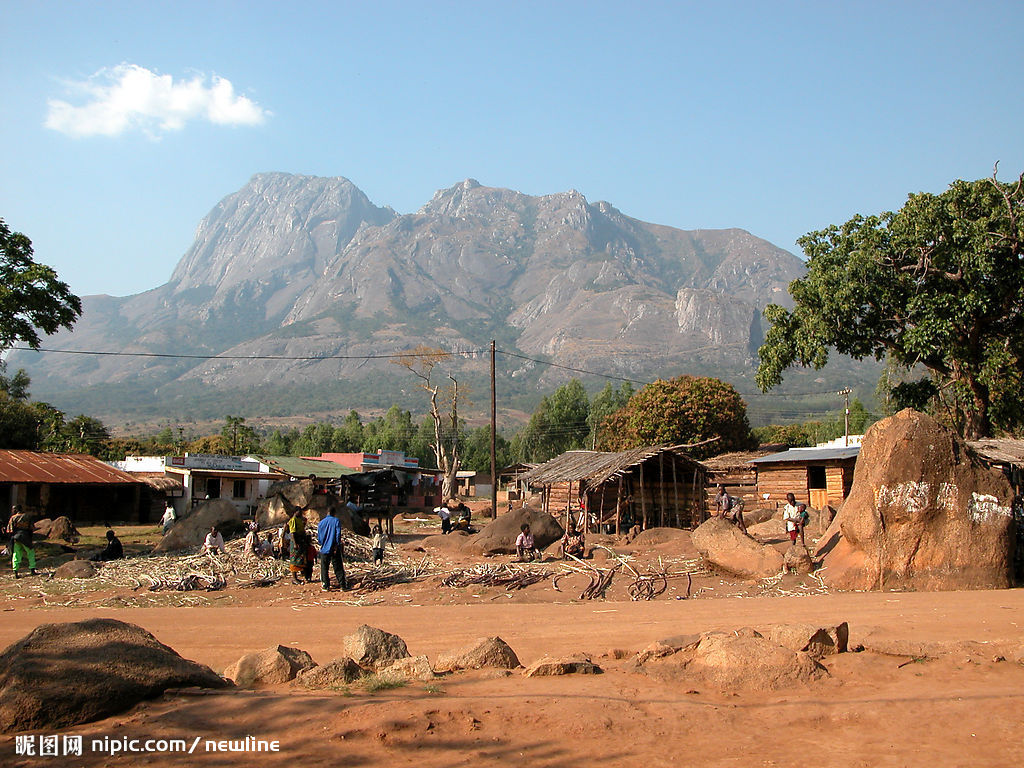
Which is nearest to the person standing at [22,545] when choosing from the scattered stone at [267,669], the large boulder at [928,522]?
the scattered stone at [267,669]

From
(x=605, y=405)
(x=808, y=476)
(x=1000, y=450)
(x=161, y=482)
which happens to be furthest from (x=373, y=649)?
(x=605, y=405)

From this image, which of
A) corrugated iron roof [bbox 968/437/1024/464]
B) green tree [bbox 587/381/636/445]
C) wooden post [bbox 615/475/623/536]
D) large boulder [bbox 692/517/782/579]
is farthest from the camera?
green tree [bbox 587/381/636/445]

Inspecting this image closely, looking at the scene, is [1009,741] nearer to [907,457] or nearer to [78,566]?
[907,457]

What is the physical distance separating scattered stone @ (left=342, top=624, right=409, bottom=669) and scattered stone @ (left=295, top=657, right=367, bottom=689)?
0.61 m

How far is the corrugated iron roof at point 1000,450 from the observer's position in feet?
89.7

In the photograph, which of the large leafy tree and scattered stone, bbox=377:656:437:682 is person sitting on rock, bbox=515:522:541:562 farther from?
the large leafy tree

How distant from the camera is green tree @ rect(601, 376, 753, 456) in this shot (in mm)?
48000

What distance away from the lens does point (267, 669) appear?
7.03 metres

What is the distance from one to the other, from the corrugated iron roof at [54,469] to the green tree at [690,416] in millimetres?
28634

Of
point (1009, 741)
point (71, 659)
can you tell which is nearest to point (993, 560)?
point (1009, 741)

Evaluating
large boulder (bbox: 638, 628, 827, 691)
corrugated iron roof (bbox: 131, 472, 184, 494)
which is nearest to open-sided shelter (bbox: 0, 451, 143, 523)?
corrugated iron roof (bbox: 131, 472, 184, 494)

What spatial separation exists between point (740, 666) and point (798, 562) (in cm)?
932

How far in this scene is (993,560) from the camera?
14.3 meters

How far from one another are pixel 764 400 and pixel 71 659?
166 m
